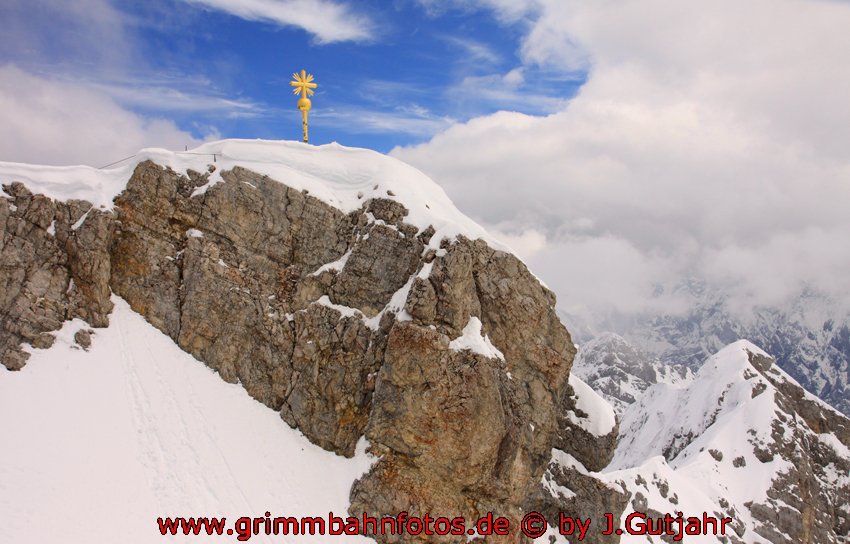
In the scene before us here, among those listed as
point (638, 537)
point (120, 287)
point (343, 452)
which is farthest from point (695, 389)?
point (120, 287)

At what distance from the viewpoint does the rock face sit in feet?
91.0

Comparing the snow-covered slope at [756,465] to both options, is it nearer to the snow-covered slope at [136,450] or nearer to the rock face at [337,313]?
the rock face at [337,313]

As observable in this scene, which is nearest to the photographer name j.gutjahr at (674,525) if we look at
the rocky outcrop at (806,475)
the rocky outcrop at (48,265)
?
the rocky outcrop at (806,475)

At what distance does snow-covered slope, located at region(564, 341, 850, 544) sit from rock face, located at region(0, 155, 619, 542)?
122ft

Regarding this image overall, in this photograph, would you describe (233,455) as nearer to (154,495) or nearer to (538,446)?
(154,495)

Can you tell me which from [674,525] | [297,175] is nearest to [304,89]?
[297,175]

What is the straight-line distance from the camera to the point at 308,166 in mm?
35031

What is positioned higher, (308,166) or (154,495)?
(308,166)

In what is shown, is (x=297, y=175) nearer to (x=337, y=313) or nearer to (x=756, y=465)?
(x=337, y=313)

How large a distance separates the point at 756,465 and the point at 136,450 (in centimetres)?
9940

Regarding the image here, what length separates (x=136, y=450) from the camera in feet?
80.0

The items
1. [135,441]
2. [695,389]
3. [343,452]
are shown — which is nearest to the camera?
[135,441]

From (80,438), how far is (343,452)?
1232 cm

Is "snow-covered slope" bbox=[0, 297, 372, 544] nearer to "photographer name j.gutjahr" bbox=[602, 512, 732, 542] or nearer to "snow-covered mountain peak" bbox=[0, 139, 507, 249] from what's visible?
"snow-covered mountain peak" bbox=[0, 139, 507, 249]
